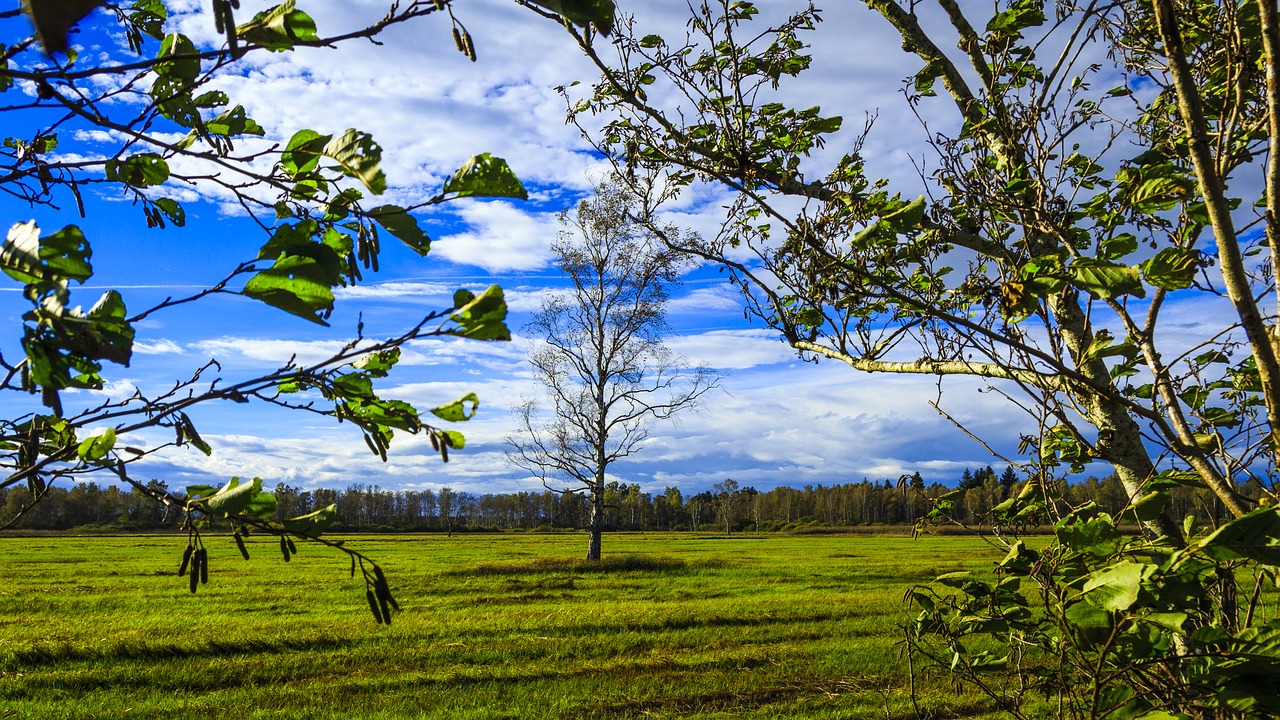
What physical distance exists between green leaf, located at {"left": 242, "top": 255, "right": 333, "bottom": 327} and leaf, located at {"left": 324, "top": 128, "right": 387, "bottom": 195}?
12 cm

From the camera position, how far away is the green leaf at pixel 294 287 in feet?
2.63

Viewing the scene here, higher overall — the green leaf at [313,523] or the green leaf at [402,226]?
the green leaf at [402,226]

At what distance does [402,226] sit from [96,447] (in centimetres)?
52

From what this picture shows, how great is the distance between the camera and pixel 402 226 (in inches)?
40.3

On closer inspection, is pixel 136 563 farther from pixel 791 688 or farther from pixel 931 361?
pixel 931 361

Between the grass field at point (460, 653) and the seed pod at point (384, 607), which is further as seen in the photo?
the grass field at point (460, 653)

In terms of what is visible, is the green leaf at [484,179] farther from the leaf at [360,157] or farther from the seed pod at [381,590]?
the seed pod at [381,590]

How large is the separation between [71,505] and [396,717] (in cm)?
8930

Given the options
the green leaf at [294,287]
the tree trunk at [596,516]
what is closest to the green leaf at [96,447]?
the green leaf at [294,287]

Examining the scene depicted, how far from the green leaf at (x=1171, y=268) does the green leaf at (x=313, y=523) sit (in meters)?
1.68

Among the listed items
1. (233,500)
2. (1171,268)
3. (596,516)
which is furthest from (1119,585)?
(596,516)

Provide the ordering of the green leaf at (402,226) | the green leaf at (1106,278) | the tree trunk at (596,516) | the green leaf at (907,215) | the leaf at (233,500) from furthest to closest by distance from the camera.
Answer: the tree trunk at (596,516)
the green leaf at (907,215)
the green leaf at (1106,278)
the green leaf at (402,226)
the leaf at (233,500)

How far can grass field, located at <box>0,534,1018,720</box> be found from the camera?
722cm

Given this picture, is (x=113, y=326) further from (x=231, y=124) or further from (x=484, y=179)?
(x=231, y=124)
